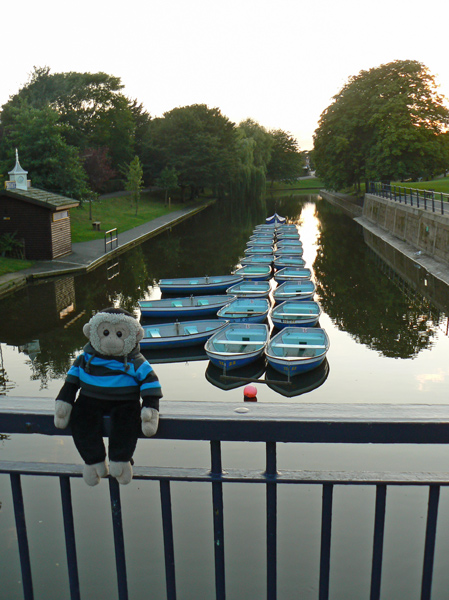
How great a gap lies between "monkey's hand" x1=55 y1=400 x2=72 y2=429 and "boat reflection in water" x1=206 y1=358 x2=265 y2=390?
47.9 ft

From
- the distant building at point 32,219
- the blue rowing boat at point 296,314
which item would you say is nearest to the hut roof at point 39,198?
the distant building at point 32,219

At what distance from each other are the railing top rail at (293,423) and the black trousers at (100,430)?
0.10 metres

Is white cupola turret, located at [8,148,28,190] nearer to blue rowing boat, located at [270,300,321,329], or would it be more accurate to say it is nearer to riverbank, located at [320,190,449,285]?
blue rowing boat, located at [270,300,321,329]

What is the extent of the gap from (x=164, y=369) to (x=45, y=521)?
354 inches

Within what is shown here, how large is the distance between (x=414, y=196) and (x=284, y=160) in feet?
275

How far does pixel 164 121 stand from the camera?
77.9m

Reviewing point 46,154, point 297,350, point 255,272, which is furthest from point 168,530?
point 46,154

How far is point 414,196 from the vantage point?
4578cm

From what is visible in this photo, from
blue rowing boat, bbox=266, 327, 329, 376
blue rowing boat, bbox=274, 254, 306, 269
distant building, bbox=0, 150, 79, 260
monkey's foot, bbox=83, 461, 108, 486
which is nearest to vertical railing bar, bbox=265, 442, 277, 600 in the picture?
monkey's foot, bbox=83, 461, 108, 486

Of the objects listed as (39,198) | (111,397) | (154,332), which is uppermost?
(111,397)

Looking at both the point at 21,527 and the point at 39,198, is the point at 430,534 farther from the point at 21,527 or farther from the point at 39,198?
the point at 39,198

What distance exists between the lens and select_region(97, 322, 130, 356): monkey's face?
2801mm

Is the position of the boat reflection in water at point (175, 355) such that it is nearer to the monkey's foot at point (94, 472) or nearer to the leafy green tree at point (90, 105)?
the monkey's foot at point (94, 472)

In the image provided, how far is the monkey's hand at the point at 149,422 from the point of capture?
2.33m
